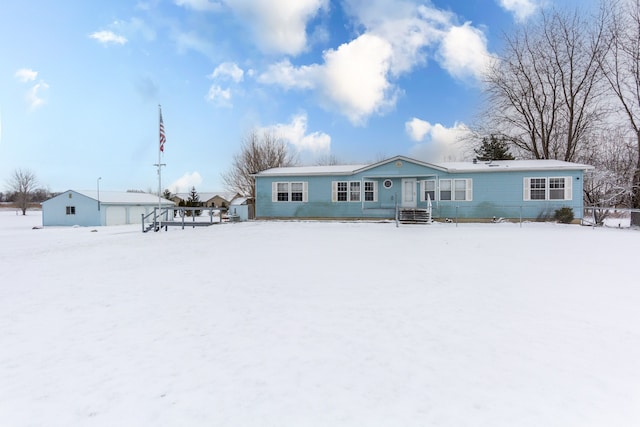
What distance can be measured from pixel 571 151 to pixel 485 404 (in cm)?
3013

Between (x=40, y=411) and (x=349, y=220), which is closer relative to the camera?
(x=40, y=411)

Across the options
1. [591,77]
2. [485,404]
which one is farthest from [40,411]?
[591,77]

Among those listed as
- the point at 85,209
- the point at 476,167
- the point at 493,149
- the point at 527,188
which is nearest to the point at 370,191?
the point at 476,167

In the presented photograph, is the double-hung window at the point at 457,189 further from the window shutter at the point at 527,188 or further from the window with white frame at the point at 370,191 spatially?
the window with white frame at the point at 370,191

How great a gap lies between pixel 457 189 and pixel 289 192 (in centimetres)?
1097

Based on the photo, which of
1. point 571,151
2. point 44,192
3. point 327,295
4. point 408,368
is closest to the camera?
point 408,368

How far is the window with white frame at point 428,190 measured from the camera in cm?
2062

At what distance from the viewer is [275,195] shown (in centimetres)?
2284

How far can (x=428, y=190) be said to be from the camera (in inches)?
814

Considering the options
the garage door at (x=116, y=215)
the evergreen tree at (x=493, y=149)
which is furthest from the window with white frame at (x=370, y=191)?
the garage door at (x=116, y=215)

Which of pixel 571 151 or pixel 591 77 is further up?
pixel 591 77

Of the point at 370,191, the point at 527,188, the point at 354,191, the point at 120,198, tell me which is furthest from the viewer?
the point at 120,198

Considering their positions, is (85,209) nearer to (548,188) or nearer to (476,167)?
(476,167)

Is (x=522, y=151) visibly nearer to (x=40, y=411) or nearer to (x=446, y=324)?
(x=446, y=324)
